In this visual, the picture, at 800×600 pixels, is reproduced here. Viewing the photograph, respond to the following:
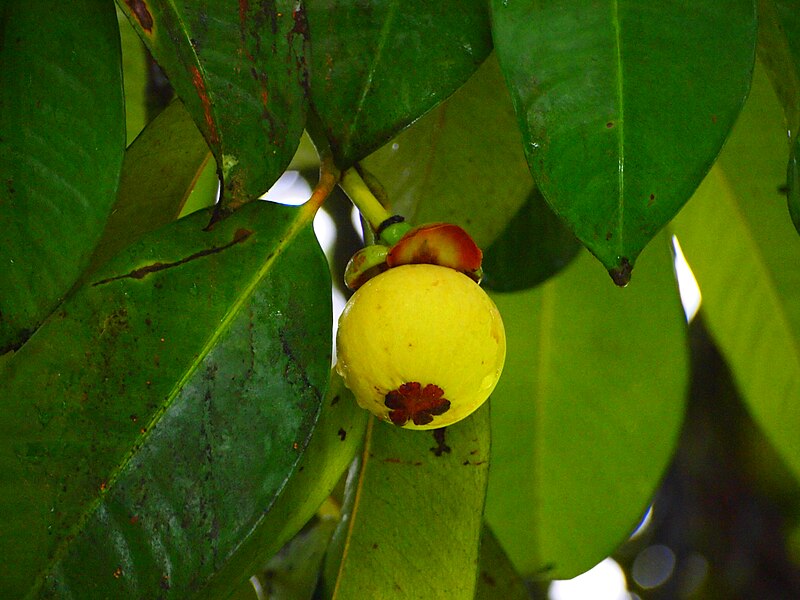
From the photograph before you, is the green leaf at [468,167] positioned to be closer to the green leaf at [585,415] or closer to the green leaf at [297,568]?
the green leaf at [585,415]

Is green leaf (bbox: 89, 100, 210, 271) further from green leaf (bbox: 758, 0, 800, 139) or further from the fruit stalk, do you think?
green leaf (bbox: 758, 0, 800, 139)

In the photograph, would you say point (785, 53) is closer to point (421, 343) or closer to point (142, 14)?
point (421, 343)

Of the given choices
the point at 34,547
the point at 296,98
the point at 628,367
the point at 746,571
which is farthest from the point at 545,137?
the point at 746,571

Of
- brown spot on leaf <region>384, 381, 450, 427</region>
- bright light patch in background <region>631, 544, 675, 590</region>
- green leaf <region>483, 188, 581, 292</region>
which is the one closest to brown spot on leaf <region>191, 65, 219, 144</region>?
brown spot on leaf <region>384, 381, 450, 427</region>

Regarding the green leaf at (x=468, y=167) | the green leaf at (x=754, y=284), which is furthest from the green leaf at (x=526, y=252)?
the green leaf at (x=754, y=284)

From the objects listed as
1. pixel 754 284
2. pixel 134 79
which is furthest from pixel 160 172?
pixel 754 284

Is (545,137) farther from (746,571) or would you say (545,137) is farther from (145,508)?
(746,571)
